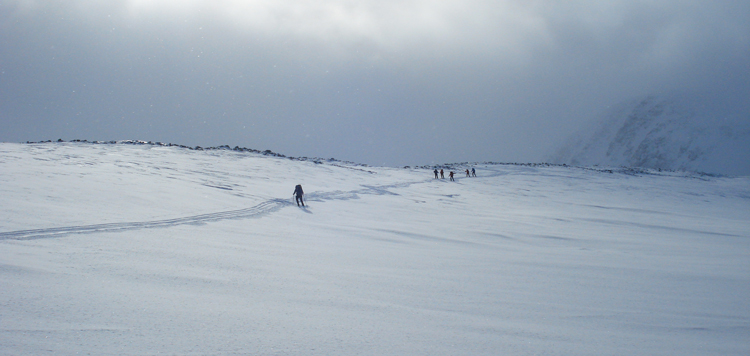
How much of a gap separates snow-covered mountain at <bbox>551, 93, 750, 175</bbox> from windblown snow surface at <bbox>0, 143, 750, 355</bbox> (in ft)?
379

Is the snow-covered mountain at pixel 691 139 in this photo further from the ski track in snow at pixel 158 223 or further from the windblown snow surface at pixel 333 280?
the windblown snow surface at pixel 333 280

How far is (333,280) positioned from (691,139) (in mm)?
173248

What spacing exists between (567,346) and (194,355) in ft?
11.7

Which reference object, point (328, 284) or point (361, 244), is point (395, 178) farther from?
point (328, 284)

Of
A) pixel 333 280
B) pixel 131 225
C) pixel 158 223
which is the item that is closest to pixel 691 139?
pixel 158 223

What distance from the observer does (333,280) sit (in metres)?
6.76

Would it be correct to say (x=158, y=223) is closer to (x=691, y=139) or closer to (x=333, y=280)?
(x=333, y=280)

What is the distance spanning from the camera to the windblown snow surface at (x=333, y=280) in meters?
4.45

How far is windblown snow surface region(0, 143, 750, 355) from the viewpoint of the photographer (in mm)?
4449

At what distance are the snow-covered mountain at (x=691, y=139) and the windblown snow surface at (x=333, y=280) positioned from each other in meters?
115

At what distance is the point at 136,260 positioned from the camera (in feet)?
22.7

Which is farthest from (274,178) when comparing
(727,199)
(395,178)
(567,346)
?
(727,199)

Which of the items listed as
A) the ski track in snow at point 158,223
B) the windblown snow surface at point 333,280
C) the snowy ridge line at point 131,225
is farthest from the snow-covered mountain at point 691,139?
the snowy ridge line at point 131,225

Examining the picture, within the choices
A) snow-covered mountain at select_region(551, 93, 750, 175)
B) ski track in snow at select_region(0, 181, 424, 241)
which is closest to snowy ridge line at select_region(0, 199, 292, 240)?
ski track in snow at select_region(0, 181, 424, 241)
